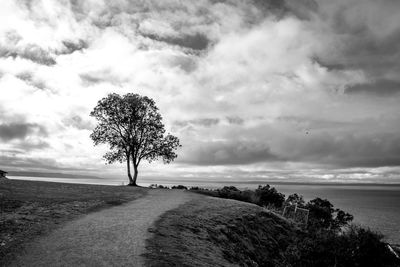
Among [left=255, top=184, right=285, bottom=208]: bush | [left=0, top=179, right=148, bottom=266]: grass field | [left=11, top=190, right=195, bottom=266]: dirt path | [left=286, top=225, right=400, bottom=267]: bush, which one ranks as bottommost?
[left=286, top=225, right=400, bottom=267]: bush

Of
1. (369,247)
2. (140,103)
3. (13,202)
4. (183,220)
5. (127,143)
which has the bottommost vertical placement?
(369,247)

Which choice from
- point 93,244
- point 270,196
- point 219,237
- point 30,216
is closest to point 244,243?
point 219,237

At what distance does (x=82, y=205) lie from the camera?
21547mm

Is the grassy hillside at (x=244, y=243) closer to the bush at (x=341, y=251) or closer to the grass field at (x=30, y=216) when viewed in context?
the bush at (x=341, y=251)

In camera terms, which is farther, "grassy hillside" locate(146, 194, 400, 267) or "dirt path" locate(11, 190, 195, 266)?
"grassy hillside" locate(146, 194, 400, 267)

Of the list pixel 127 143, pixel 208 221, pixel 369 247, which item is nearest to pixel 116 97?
pixel 127 143

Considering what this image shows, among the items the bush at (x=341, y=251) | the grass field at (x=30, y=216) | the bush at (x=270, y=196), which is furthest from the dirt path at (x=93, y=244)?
the bush at (x=270, y=196)

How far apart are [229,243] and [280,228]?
10.6m

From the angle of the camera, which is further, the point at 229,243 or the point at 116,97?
the point at 116,97

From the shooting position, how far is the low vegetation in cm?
1373

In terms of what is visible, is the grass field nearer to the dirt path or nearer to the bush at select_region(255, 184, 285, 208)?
the dirt path

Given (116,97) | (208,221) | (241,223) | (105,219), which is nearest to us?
(105,219)

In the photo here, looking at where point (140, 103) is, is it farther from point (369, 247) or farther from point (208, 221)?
point (369, 247)

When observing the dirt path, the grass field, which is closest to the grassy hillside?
the dirt path
